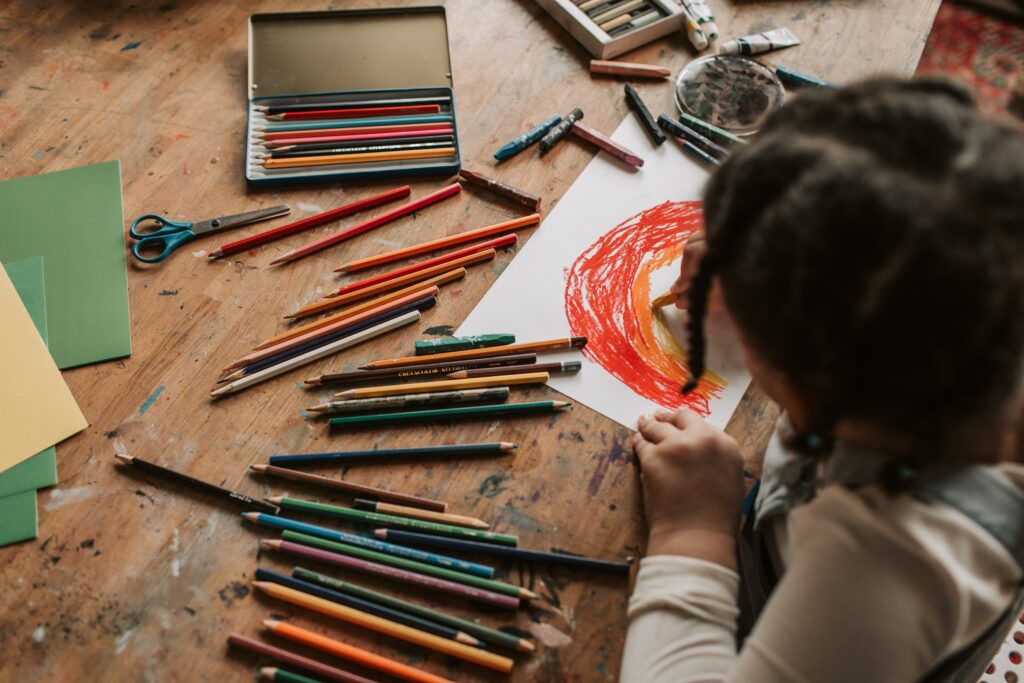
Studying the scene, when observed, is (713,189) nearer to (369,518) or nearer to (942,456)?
(942,456)

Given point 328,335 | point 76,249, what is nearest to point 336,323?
point 328,335

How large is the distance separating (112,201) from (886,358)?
0.88 metres

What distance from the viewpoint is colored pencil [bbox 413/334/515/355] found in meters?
0.84

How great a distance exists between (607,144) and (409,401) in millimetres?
446

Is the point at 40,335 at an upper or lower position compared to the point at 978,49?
upper

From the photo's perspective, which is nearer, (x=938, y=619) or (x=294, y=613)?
(x=938, y=619)

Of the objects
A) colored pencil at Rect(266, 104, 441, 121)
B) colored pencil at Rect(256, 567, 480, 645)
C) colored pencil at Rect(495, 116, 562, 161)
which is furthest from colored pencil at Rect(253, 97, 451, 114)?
colored pencil at Rect(256, 567, 480, 645)

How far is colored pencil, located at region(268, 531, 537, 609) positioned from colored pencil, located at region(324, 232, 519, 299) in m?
0.29

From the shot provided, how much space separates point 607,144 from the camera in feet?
3.28

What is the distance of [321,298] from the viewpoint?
880mm

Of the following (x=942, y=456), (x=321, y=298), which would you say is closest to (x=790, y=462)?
(x=942, y=456)

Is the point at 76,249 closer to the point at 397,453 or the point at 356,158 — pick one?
the point at 356,158

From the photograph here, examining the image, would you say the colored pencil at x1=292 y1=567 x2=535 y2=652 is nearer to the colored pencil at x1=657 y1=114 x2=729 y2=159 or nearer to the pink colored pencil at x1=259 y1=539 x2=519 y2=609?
the pink colored pencil at x1=259 y1=539 x2=519 y2=609

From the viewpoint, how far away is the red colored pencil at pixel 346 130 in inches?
38.3
